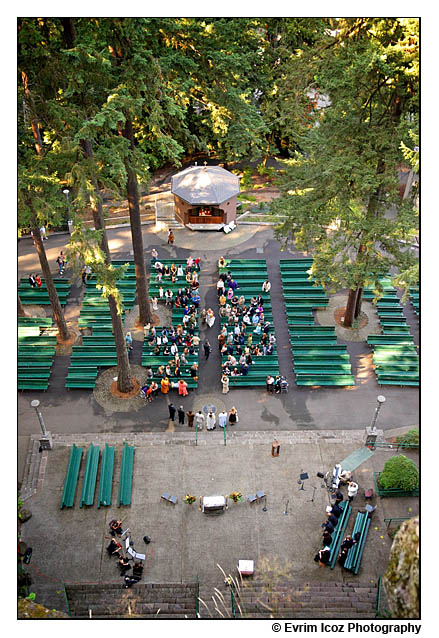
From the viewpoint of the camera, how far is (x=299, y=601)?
20031 mm

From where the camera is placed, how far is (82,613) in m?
19.7

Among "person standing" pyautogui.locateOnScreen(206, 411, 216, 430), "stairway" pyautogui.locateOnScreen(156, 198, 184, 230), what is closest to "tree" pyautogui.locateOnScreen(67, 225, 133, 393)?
"person standing" pyautogui.locateOnScreen(206, 411, 216, 430)

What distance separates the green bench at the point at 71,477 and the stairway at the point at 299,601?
6.65 meters

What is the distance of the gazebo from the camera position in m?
39.1

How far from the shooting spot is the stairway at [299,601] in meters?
19.6

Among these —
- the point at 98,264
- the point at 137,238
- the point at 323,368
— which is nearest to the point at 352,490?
the point at 323,368

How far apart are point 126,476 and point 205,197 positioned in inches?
803

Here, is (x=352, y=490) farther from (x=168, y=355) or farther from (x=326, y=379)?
(x=168, y=355)

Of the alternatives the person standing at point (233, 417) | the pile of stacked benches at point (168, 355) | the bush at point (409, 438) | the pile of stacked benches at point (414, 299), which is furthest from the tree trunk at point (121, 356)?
the pile of stacked benches at point (414, 299)

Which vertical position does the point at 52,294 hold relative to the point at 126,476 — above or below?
above

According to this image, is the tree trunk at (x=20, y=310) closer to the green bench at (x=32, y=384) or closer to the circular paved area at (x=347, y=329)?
the green bench at (x=32, y=384)

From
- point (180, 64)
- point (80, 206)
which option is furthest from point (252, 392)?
point (180, 64)

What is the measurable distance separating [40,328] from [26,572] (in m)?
14.3

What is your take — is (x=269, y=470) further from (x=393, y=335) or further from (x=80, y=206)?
(x=80, y=206)
